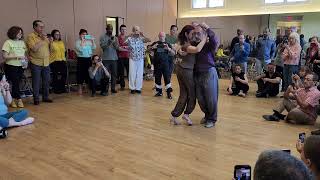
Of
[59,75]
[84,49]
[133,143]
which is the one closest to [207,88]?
[133,143]

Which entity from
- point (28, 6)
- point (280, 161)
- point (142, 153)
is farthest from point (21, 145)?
point (28, 6)

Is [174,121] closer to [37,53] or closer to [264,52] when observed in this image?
[37,53]

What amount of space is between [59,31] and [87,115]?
315cm

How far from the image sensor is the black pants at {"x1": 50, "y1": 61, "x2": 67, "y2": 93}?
6.91 m

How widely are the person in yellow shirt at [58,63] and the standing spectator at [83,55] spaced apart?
35 cm

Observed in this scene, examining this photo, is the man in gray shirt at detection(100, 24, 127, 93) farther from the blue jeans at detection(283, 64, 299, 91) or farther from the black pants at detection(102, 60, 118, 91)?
the blue jeans at detection(283, 64, 299, 91)

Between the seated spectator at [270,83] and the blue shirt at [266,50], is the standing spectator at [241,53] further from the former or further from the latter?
the blue shirt at [266,50]

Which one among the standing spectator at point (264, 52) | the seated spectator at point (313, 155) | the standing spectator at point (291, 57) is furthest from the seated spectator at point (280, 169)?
A: the standing spectator at point (264, 52)

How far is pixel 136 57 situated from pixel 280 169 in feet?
19.3

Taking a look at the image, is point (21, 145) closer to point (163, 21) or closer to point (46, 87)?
point (46, 87)

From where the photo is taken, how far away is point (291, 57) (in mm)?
6324

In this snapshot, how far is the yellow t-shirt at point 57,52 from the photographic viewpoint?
6.75 m

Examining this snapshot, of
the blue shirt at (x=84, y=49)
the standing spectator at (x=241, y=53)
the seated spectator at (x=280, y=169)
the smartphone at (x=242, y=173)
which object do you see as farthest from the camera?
the standing spectator at (x=241, y=53)

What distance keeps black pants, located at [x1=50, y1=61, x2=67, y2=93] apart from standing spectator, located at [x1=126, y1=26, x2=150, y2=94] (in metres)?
1.45
